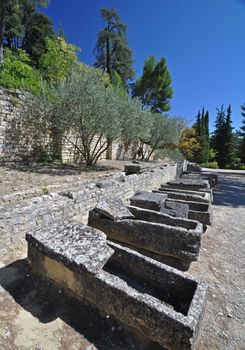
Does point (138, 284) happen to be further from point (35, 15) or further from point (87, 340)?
point (35, 15)

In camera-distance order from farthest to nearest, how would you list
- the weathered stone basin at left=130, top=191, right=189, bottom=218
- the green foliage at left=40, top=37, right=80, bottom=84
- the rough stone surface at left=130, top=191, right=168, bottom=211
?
the green foliage at left=40, top=37, right=80, bottom=84, the rough stone surface at left=130, top=191, right=168, bottom=211, the weathered stone basin at left=130, top=191, right=189, bottom=218

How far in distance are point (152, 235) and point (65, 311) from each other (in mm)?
1407

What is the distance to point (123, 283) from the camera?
1.55 m

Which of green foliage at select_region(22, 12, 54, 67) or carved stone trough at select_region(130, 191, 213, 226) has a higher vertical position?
green foliage at select_region(22, 12, 54, 67)

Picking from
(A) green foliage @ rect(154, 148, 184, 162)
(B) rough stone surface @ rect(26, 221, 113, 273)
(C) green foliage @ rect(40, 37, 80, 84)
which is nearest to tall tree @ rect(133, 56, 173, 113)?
(A) green foliage @ rect(154, 148, 184, 162)

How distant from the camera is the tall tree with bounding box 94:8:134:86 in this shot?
58.4 ft

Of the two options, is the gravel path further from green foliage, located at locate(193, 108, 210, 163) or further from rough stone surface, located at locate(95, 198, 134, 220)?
green foliage, located at locate(193, 108, 210, 163)

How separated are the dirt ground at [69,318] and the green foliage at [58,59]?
534 inches

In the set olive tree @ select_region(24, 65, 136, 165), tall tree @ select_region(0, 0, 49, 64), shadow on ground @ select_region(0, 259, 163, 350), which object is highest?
tall tree @ select_region(0, 0, 49, 64)

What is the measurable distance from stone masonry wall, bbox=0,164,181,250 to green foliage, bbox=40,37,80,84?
11748 millimetres

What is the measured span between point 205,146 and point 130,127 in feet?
68.4

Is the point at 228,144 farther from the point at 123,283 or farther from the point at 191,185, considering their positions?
the point at 123,283

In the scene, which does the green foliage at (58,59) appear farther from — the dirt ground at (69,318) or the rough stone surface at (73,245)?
the dirt ground at (69,318)

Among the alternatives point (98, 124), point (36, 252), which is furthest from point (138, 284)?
point (98, 124)
